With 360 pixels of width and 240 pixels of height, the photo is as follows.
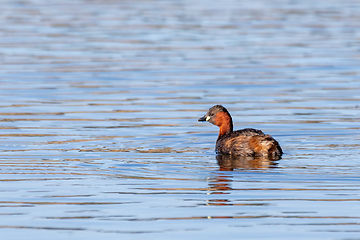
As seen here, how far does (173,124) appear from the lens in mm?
15945

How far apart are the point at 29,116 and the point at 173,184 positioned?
648 cm

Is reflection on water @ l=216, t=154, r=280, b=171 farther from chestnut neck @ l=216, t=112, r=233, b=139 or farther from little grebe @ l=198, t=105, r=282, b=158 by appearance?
chestnut neck @ l=216, t=112, r=233, b=139

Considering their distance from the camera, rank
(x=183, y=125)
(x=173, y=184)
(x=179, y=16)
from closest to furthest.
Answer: (x=173, y=184), (x=183, y=125), (x=179, y=16)

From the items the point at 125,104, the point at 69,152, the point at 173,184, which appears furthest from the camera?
the point at 125,104

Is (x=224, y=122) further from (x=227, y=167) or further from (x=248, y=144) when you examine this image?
(x=227, y=167)

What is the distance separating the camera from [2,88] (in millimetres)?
19875

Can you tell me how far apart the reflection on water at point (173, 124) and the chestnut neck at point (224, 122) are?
1.17 ft

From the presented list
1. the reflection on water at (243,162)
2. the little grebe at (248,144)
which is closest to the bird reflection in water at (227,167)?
the reflection on water at (243,162)

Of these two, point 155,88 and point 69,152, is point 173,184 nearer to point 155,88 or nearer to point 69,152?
point 69,152

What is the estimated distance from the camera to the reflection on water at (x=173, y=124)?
950cm

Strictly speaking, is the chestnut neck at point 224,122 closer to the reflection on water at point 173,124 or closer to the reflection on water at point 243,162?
the reflection on water at point 173,124

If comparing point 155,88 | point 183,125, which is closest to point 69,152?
point 183,125

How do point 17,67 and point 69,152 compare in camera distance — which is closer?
point 69,152

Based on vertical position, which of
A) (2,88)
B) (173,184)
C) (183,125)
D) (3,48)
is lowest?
(173,184)
